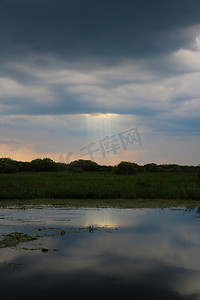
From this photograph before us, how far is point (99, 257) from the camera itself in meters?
5.96

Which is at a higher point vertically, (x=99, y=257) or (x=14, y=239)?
(x=14, y=239)

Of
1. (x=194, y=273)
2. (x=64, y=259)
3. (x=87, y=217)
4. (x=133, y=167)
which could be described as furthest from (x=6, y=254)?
(x=133, y=167)

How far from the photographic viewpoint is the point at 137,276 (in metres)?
5.05

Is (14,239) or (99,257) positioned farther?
(14,239)

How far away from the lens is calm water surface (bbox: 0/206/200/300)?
4520 millimetres

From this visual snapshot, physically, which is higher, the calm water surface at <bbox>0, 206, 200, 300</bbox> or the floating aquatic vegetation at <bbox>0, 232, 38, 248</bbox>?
the floating aquatic vegetation at <bbox>0, 232, 38, 248</bbox>

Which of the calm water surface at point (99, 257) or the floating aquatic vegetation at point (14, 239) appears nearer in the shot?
the calm water surface at point (99, 257)

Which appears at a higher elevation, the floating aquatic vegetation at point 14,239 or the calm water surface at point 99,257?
the floating aquatic vegetation at point 14,239

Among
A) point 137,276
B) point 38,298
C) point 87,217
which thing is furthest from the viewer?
point 87,217

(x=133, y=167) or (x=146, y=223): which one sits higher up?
(x=133, y=167)

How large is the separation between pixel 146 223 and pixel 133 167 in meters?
25.2

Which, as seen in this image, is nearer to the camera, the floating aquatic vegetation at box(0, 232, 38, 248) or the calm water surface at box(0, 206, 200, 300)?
the calm water surface at box(0, 206, 200, 300)

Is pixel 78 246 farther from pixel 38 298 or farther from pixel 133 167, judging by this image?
pixel 133 167

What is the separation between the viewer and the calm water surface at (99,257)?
14.8ft
